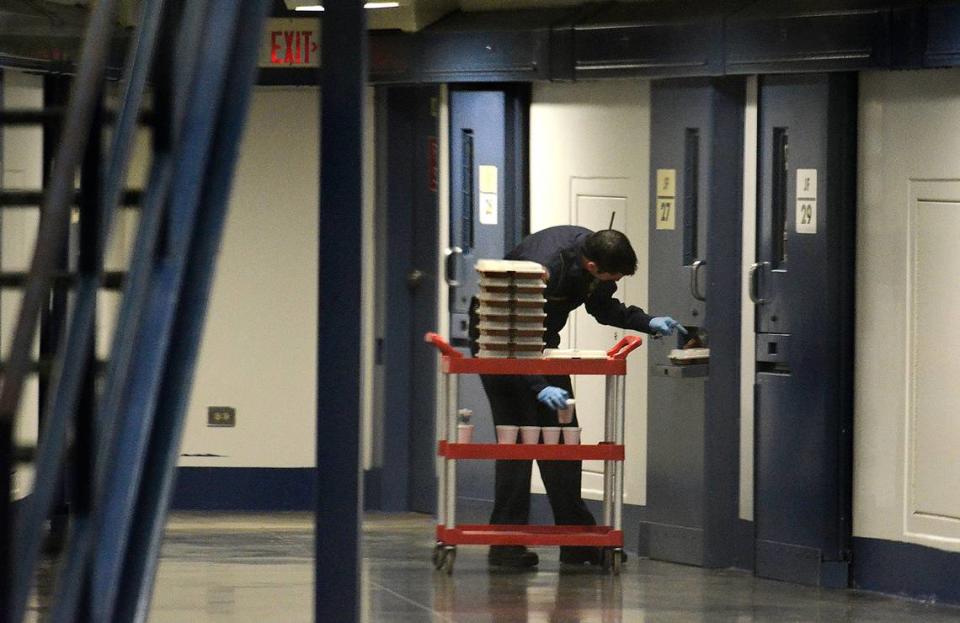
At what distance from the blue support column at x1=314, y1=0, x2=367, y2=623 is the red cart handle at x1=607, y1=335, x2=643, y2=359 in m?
3.87

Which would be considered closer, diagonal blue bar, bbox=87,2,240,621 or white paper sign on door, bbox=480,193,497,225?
diagonal blue bar, bbox=87,2,240,621

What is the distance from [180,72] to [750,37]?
476 cm

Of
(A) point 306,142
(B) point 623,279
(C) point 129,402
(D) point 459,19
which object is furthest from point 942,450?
(C) point 129,402

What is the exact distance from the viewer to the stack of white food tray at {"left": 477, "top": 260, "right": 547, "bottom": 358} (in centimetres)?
853

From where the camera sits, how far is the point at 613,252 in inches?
342

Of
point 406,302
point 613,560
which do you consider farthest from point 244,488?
point 613,560

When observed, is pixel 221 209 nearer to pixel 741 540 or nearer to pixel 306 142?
pixel 741 540

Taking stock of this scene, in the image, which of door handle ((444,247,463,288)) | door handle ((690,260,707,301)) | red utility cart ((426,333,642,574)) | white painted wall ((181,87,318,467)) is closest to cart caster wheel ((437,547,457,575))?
red utility cart ((426,333,642,574))

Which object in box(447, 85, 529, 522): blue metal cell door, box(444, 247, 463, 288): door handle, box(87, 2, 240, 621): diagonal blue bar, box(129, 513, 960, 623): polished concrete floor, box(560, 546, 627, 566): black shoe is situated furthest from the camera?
box(444, 247, 463, 288): door handle

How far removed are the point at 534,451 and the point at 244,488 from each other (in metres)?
2.93

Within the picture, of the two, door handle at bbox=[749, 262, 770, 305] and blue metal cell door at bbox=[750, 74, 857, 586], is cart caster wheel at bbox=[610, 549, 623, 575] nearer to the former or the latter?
blue metal cell door at bbox=[750, 74, 857, 586]

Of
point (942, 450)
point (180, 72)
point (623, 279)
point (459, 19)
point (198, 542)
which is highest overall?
point (459, 19)

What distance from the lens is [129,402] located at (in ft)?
12.3

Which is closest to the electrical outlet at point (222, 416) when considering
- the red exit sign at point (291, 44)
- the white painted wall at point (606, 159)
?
the red exit sign at point (291, 44)
